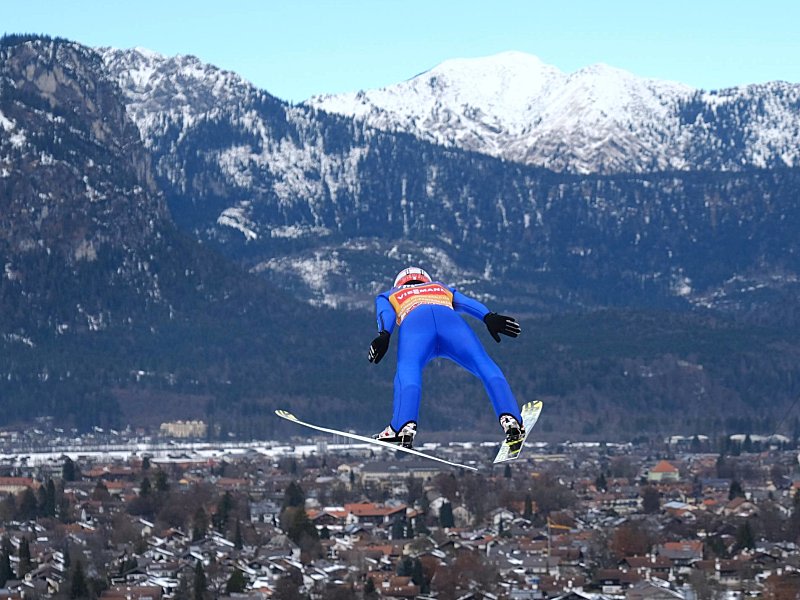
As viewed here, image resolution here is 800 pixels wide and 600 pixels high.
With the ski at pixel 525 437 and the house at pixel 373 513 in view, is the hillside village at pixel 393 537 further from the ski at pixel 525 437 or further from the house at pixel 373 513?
the ski at pixel 525 437

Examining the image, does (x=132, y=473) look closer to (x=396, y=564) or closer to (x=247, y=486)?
(x=247, y=486)

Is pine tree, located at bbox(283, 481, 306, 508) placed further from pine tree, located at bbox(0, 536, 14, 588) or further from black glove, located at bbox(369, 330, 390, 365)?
black glove, located at bbox(369, 330, 390, 365)

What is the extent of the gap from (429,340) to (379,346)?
1.85ft

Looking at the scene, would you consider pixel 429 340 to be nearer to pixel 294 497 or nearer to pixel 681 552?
pixel 681 552

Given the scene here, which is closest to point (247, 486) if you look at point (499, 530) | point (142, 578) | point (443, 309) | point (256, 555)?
point (499, 530)

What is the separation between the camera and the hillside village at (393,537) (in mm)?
125250

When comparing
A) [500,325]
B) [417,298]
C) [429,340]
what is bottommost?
[429,340]

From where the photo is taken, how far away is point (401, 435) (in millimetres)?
30297

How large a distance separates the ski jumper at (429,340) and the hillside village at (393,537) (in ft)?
283

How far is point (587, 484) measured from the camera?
195125 millimetres

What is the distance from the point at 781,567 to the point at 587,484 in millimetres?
62564

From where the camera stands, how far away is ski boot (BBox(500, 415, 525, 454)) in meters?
30.3

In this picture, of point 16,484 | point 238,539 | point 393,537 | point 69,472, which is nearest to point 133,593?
point 238,539

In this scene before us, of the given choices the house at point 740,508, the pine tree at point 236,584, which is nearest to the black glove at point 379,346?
the pine tree at point 236,584
